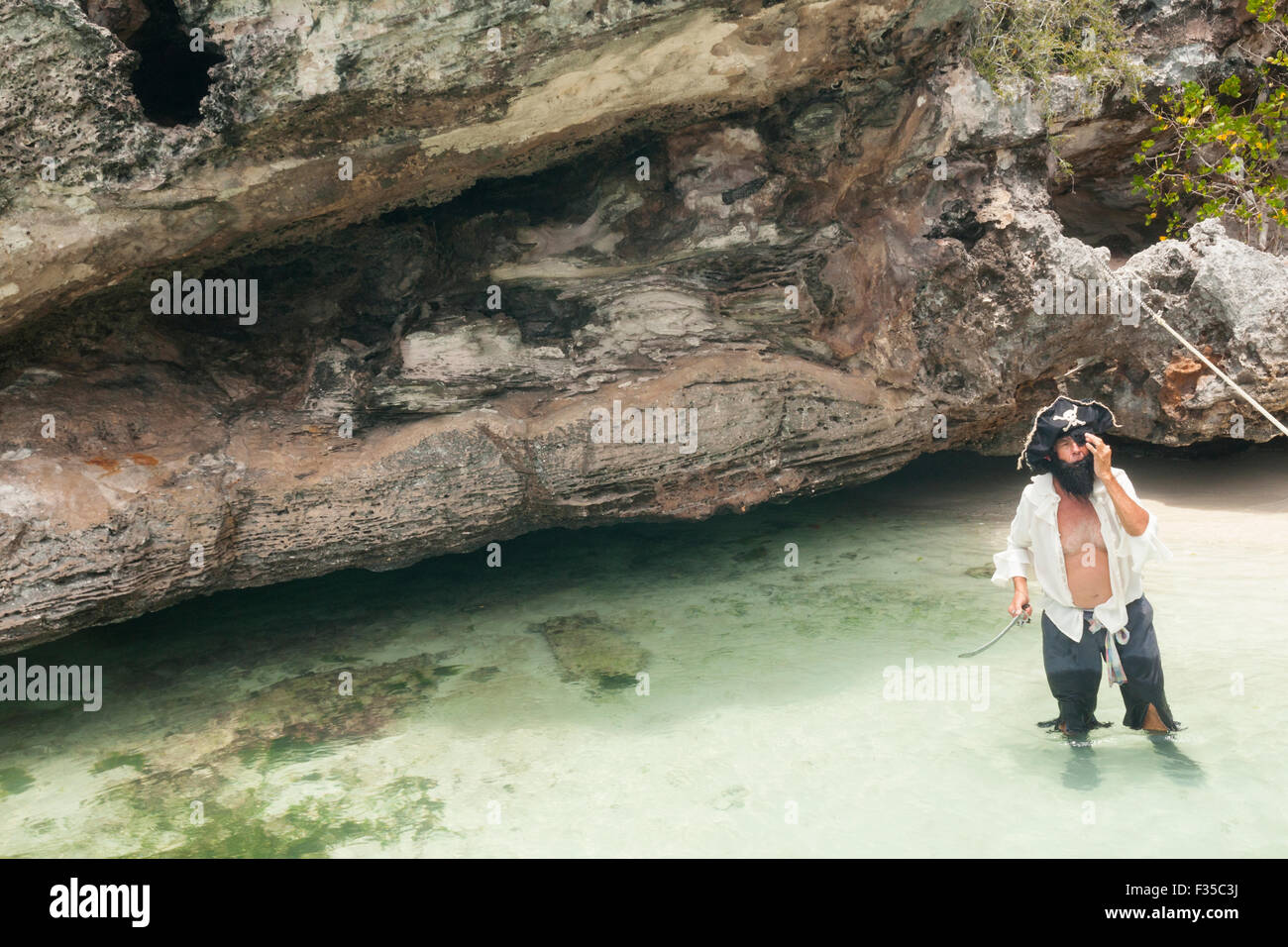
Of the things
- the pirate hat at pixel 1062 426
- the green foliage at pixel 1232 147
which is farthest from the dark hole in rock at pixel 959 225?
the pirate hat at pixel 1062 426

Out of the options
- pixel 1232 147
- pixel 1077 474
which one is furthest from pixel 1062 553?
pixel 1232 147

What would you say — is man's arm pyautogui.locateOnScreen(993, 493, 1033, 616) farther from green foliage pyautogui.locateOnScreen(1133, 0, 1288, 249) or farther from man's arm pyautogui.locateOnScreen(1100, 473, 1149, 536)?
green foliage pyautogui.locateOnScreen(1133, 0, 1288, 249)

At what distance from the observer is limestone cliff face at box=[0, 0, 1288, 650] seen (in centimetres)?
464

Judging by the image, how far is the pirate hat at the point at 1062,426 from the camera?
3703mm

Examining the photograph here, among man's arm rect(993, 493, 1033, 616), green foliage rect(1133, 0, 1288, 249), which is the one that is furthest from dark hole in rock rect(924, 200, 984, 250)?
man's arm rect(993, 493, 1033, 616)

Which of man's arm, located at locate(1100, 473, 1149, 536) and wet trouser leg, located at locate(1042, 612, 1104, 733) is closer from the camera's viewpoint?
man's arm, located at locate(1100, 473, 1149, 536)

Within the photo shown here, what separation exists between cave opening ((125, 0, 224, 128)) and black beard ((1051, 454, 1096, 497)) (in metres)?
4.32

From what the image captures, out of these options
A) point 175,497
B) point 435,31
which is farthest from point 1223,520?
point 175,497

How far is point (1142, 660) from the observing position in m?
3.78

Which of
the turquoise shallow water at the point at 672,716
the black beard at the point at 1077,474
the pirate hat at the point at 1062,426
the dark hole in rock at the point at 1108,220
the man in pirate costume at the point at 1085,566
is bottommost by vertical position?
the turquoise shallow water at the point at 672,716

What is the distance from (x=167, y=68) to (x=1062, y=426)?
4.76 meters

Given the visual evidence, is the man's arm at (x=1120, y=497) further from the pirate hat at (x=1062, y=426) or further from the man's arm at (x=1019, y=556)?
the man's arm at (x=1019, y=556)

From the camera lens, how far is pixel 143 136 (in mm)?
4477

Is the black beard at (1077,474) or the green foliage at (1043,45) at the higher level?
the green foliage at (1043,45)
